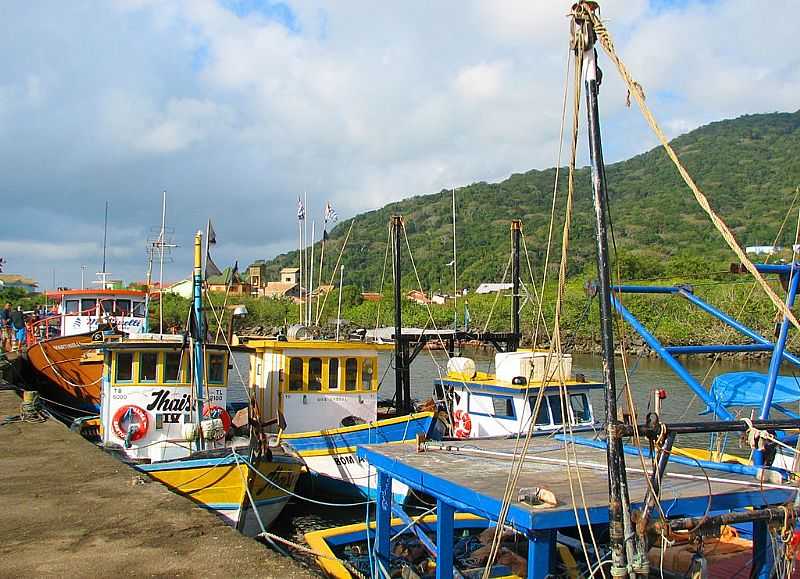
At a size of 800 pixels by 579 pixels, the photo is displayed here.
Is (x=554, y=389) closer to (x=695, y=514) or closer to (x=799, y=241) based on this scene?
(x=799, y=241)

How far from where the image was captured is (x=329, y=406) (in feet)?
51.0

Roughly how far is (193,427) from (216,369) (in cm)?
156

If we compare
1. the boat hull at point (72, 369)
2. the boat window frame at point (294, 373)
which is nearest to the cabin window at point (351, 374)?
the boat window frame at point (294, 373)

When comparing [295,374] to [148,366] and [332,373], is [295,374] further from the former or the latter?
[148,366]

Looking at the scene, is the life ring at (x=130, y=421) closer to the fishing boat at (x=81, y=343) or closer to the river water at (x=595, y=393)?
the river water at (x=595, y=393)

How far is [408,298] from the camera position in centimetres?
8075

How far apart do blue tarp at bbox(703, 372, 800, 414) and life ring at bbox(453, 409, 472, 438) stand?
5197 mm

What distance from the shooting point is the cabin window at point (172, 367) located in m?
13.9

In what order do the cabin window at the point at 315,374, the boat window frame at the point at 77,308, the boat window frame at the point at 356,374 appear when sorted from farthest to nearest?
the boat window frame at the point at 77,308 → the boat window frame at the point at 356,374 → the cabin window at the point at 315,374

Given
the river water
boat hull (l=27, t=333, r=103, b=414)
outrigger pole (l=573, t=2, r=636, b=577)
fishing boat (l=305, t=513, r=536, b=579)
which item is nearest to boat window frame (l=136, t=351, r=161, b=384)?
the river water

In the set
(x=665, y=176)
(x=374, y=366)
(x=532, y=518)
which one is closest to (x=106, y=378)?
(x=374, y=366)

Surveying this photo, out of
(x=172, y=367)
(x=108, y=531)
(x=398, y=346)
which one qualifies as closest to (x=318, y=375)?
(x=398, y=346)

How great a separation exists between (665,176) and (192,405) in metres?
171

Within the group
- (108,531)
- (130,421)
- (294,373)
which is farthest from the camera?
(294,373)
